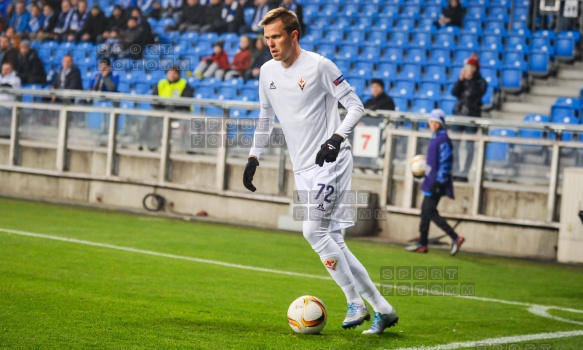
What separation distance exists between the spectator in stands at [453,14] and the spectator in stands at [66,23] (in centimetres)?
1044

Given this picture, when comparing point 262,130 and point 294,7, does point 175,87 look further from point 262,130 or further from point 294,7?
point 262,130

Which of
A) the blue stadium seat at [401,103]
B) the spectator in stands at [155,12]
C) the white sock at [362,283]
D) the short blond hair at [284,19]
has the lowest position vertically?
the white sock at [362,283]

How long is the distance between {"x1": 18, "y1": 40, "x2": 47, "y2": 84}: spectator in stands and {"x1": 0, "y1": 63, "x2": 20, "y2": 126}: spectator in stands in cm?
30

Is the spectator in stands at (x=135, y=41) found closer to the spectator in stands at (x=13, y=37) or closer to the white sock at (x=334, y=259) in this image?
the spectator in stands at (x=13, y=37)

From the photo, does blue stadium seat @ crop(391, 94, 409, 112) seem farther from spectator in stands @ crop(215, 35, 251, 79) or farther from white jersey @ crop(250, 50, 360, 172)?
white jersey @ crop(250, 50, 360, 172)

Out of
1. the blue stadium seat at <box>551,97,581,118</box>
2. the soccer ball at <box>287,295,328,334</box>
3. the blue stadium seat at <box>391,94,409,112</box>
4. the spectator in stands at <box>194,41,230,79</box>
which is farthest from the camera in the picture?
the spectator in stands at <box>194,41,230,79</box>

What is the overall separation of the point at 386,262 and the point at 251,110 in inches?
201

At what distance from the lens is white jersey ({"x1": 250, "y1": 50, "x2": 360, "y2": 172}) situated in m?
7.19

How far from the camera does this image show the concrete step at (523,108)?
18.3 meters

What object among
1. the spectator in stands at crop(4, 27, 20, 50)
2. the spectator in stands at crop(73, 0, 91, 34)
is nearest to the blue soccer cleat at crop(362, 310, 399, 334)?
the spectator in stands at crop(4, 27, 20, 50)

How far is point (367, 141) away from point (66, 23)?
13251mm

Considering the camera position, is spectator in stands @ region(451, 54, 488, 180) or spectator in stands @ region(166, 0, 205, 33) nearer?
spectator in stands @ region(451, 54, 488, 180)

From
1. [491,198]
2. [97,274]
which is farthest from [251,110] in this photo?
[97,274]

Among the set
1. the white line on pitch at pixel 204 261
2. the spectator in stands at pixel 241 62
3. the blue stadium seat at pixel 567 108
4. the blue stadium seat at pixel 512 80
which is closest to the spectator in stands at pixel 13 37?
the spectator in stands at pixel 241 62
